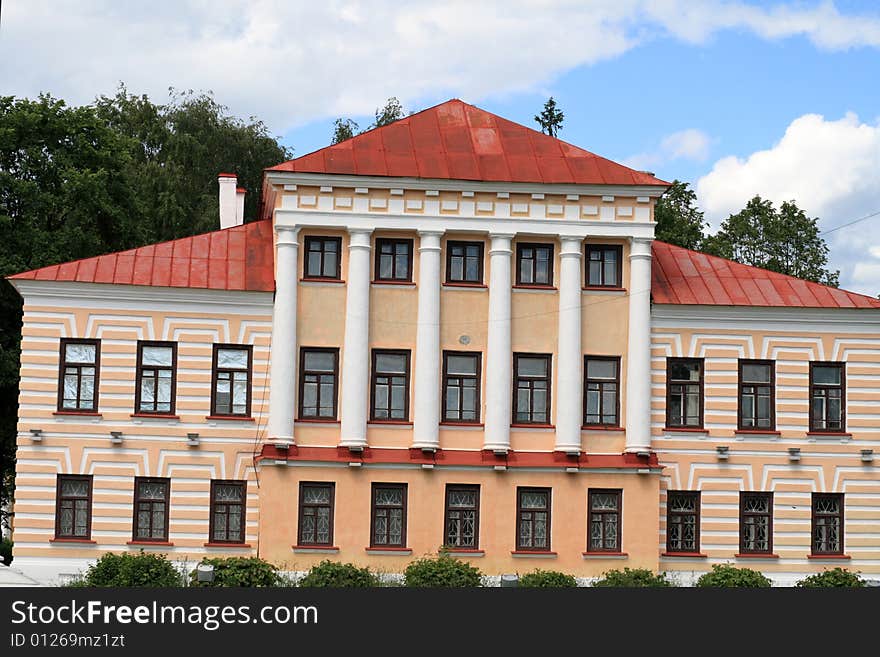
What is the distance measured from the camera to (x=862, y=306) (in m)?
42.1

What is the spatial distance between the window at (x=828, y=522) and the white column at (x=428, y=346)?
1052 cm

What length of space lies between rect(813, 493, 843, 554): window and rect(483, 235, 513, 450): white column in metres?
8.75

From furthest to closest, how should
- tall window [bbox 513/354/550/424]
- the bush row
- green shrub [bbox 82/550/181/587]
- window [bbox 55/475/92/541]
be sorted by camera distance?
tall window [bbox 513/354/550/424], window [bbox 55/475/92/541], green shrub [bbox 82/550/181/587], the bush row

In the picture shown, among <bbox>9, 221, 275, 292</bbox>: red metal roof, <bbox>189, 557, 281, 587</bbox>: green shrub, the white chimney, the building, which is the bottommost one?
<bbox>189, 557, 281, 587</bbox>: green shrub

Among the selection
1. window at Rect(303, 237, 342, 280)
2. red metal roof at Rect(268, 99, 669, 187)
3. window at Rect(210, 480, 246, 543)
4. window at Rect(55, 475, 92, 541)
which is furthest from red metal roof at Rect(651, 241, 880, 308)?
window at Rect(55, 475, 92, 541)

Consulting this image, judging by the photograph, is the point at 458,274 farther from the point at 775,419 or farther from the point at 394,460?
the point at 775,419

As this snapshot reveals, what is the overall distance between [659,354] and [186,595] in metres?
19.9

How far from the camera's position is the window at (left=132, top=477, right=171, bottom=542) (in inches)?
1554

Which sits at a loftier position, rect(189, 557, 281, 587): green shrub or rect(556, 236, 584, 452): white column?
rect(556, 236, 584, 452): white column

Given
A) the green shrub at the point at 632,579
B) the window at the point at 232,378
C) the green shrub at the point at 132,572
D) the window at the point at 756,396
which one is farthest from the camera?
the window at the point at 756,396

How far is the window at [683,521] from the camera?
4103 cm

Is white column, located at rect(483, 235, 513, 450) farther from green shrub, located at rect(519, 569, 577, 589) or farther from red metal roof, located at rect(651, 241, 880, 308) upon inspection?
red metal roof, located at rect(651, 241, 880, 308)

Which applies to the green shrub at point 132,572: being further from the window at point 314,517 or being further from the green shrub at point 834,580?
the green shrub at point 834,580

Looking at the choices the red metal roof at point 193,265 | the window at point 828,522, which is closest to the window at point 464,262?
the red metal roof at point 193,265
